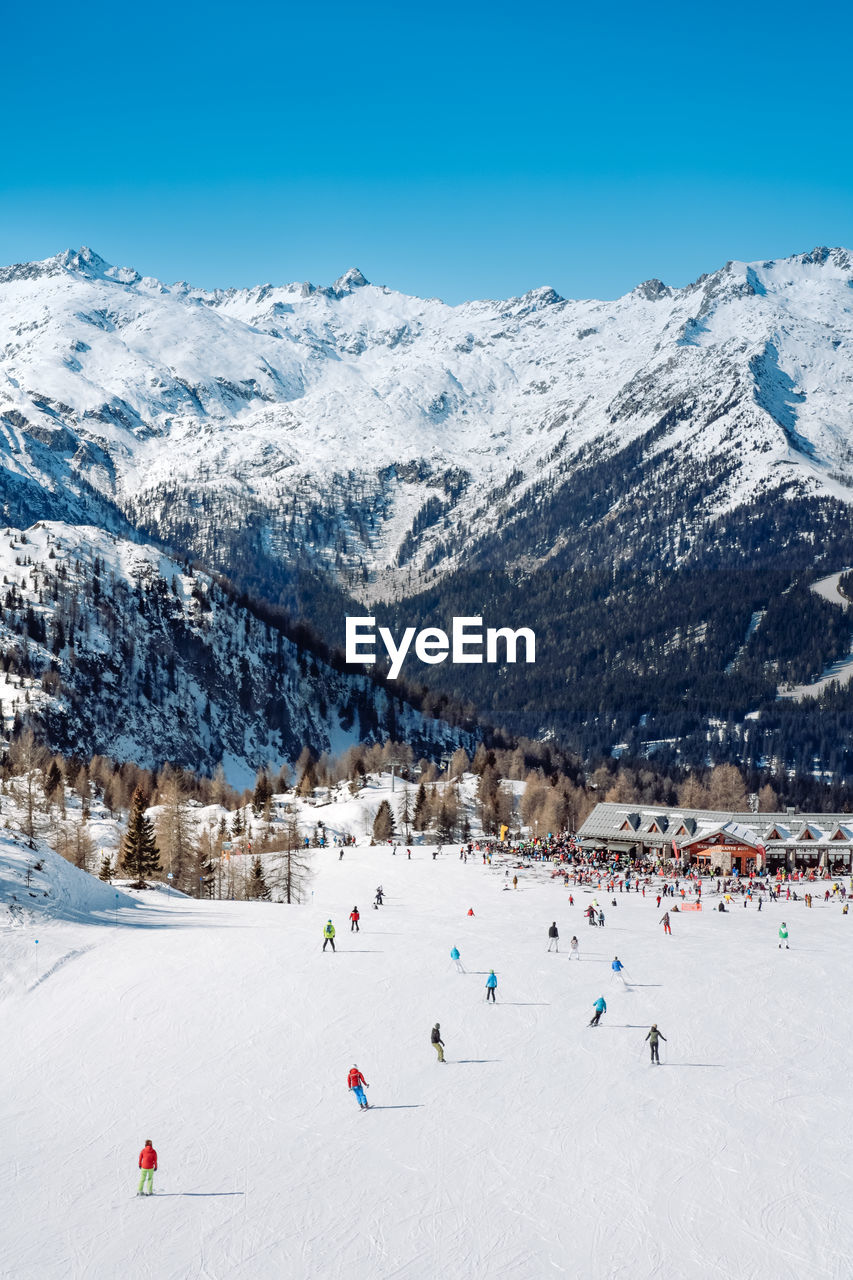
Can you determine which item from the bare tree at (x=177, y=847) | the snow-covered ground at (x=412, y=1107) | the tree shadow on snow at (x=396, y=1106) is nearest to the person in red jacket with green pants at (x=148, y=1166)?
the snow-covered ground at (x=412, y=1107)

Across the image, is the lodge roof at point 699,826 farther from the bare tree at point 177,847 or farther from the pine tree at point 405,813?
the bare tree at point 177,847

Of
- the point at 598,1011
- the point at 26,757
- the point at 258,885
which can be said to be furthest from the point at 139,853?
the point at 26,757

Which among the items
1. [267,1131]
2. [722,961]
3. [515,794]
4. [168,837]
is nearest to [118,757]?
[515,794]

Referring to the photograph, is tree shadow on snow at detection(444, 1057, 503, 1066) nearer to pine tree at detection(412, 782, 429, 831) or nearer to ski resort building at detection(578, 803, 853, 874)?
ski resort building at detection(578, 803, 853, 874)

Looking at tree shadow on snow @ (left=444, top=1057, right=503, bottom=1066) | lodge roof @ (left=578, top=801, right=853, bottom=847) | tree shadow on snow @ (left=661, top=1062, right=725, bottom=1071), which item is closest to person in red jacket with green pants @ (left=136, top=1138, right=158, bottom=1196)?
tree shadow on snow @ (left=444, top=1057, right=503, bottom=1066)

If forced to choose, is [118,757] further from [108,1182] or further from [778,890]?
[108,1182]

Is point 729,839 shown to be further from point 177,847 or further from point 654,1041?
point 654,1041
